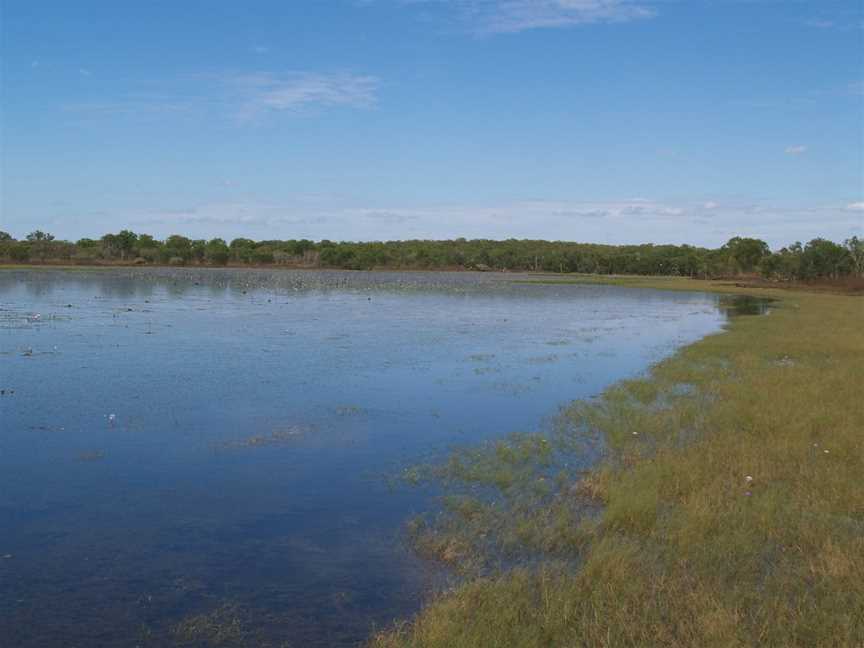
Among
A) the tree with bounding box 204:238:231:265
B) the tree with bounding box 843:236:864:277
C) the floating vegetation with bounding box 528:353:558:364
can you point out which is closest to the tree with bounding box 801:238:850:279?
the tree with bounding box 843:236:864:277

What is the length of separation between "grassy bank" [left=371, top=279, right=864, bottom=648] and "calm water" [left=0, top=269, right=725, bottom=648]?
3.09ft

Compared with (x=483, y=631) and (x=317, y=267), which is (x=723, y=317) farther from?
(x=317, y=267)

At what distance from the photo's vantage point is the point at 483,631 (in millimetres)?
6957

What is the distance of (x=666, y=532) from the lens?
31.0 ft

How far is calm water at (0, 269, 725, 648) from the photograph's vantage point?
25.3ft

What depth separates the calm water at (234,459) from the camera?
7723 millimetres

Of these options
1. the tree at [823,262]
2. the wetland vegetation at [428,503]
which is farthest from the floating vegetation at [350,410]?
the tree at [823,262]

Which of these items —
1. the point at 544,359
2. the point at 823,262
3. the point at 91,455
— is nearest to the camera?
the point at 91,455

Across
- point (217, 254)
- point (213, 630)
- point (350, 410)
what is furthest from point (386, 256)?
point (213, 630)

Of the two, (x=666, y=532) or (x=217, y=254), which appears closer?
(x=666, y=532)

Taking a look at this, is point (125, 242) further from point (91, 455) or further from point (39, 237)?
point (91, 455)

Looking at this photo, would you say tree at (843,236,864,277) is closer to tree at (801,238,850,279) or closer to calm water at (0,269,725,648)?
tree at (801,238,850,279)

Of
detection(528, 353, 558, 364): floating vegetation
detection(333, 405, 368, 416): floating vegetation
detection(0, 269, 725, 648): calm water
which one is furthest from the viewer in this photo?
detection(528, 353, 558, 364): floating vegetation

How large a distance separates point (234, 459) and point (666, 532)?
24.1 ft
